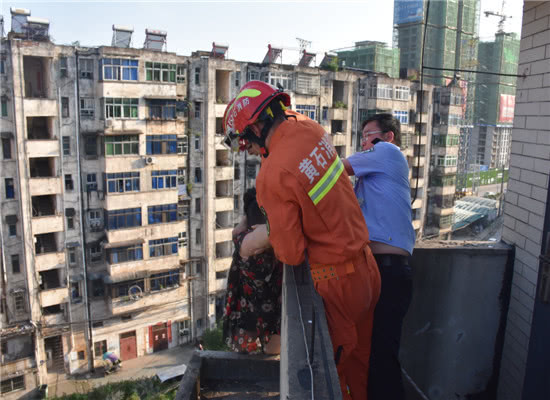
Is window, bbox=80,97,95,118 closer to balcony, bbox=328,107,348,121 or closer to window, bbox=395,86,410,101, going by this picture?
balcony, bbox=328,107,348,121

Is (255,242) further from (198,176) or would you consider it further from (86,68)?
(198,176)

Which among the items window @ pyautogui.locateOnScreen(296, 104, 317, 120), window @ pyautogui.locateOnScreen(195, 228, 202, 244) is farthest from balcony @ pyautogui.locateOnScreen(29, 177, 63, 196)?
window @ pyautogui.locateOnScreen(296, 104, 317, 120)

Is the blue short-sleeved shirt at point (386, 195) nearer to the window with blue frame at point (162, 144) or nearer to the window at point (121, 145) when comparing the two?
the window at point (121, 145)

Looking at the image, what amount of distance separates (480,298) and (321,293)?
9.52 feet

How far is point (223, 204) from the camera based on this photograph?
80.4 feet

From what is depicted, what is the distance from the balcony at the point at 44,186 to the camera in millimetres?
19891

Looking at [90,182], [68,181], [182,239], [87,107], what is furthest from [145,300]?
[87,107]

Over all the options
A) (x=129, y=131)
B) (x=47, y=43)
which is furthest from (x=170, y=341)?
(x=47, y=43)

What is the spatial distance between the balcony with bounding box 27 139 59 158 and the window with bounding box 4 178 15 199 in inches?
51.8

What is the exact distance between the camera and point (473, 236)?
41.7 meters

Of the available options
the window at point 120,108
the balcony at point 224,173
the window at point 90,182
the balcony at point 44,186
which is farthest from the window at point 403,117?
the balcony at point 44,186

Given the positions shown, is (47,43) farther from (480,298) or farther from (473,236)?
(473,236)

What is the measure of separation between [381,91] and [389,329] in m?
26.7

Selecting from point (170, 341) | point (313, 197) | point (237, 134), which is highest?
point (237, 134)
